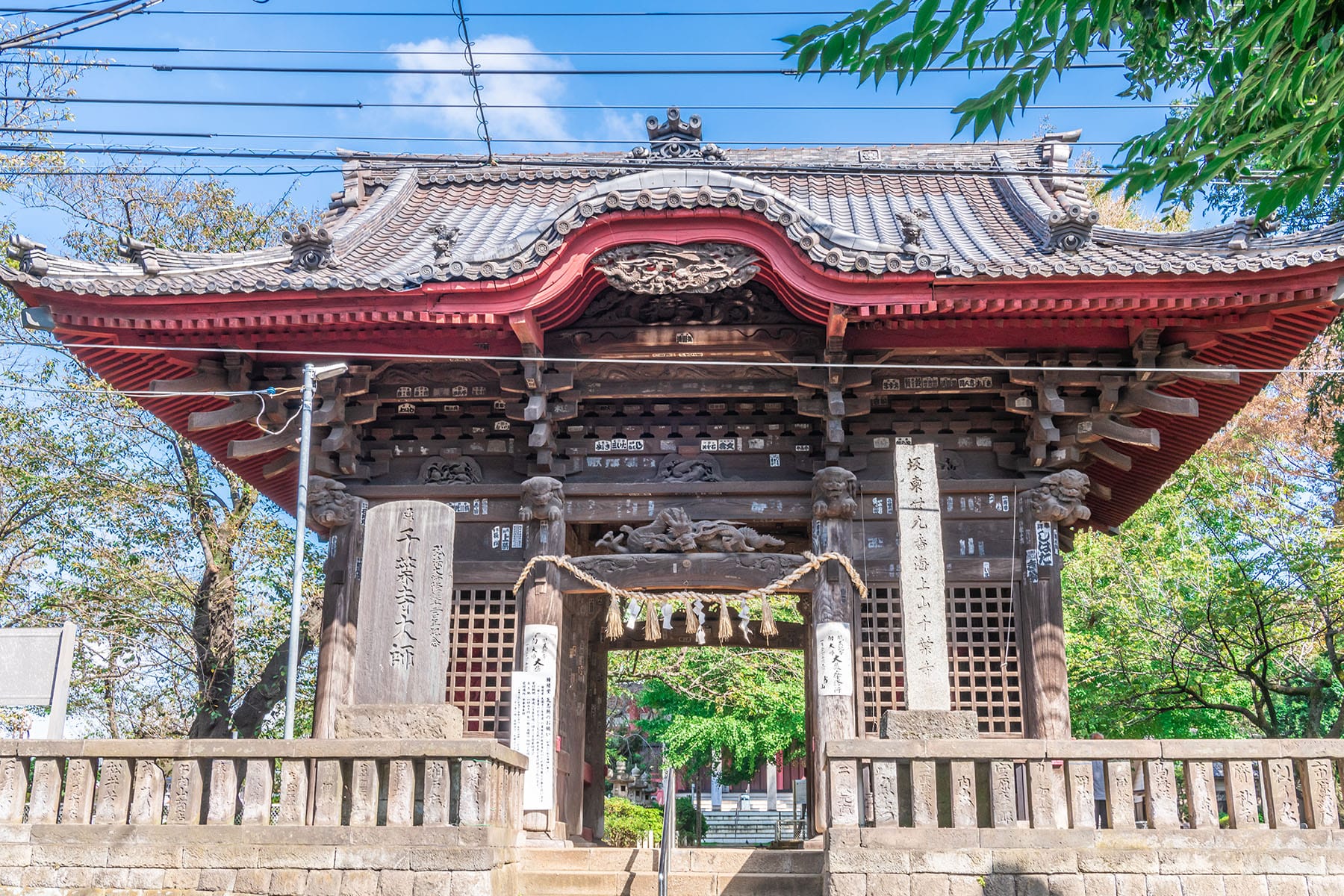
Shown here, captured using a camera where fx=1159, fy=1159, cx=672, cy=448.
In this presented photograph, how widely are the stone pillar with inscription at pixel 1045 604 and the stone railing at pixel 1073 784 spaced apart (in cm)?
251

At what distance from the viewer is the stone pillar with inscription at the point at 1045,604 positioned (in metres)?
10.4

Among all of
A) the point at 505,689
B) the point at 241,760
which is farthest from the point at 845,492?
the point at 241,760

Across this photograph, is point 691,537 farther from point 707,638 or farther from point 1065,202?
point 1065,202

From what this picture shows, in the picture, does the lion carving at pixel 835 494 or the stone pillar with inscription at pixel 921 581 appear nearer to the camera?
the stone pillar with inscription at pixel 921 581

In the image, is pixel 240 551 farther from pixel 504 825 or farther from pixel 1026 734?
pixel 1026 734

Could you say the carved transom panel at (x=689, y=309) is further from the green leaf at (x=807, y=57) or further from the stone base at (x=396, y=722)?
the green leaf at (x=807, y=57)

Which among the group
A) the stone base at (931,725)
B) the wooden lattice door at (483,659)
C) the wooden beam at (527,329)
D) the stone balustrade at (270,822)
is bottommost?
the stone balustrade at (270,822)

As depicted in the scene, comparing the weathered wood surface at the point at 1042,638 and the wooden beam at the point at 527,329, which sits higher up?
the wooden beam at the point at 527,329

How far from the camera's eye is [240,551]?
64.4 feet

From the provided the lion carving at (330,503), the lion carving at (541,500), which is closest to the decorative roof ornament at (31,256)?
the lion carving at (330,503)

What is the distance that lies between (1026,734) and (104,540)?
1503cm

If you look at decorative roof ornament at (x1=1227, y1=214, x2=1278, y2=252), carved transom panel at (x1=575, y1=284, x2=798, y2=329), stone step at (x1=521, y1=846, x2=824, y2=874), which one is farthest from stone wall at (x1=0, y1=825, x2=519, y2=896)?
decorative roof ornament at (x1=1227, y1=214, x2=1278, y2=252)

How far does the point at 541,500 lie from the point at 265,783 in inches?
151

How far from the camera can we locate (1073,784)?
776 centimetres
